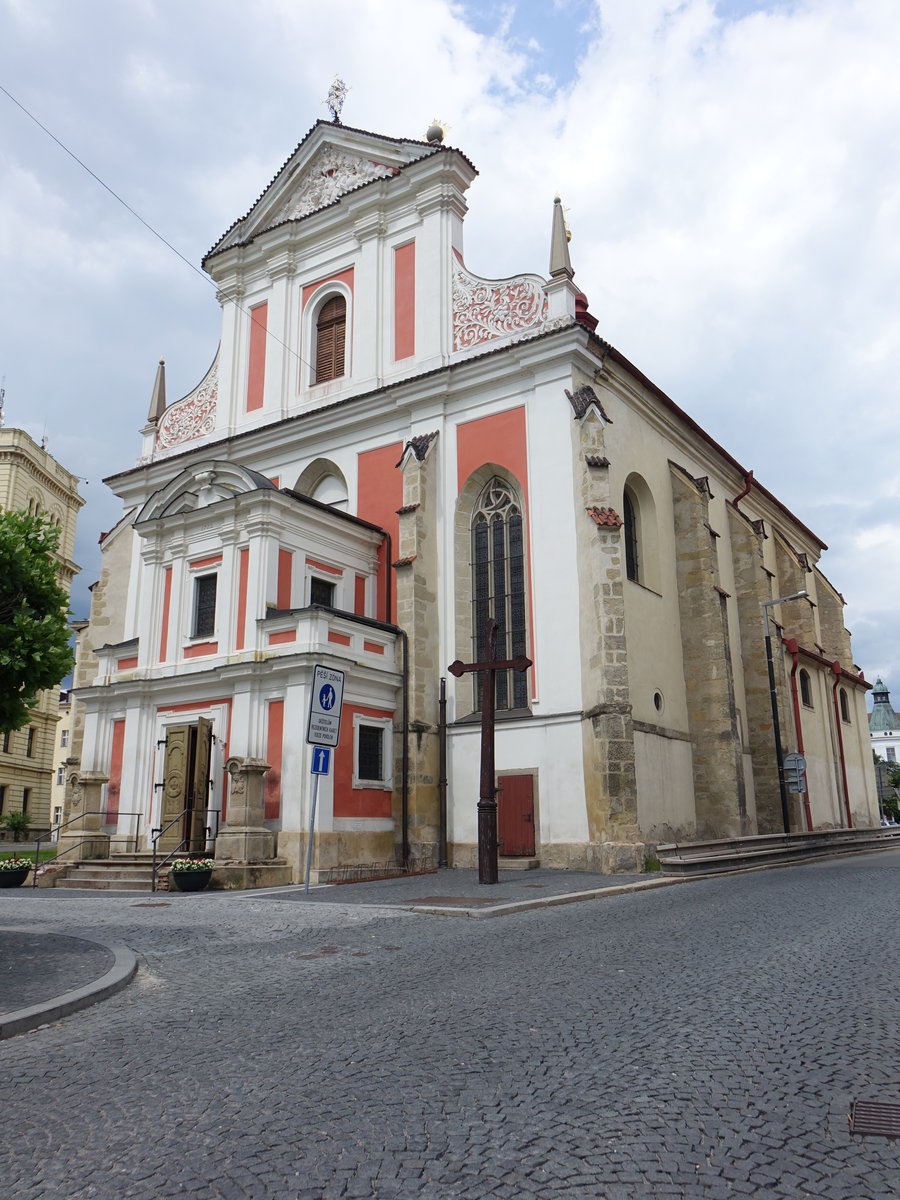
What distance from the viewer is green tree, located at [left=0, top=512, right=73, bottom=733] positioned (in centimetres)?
1641

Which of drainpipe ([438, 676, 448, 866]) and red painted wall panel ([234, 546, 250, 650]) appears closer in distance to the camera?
red painted wall panel ([234, 546, 250, 650])

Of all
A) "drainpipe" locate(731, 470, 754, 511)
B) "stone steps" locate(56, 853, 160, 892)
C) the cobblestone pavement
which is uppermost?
→ "drainpipe" locate(731, 470, 754, 511)

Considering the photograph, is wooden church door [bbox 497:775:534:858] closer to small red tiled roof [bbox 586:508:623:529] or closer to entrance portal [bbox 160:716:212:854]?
small red tiled roof [bbox 586:508:623:529]

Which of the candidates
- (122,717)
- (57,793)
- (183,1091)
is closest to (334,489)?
(122,717)

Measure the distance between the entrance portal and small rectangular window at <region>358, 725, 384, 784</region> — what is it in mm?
3180

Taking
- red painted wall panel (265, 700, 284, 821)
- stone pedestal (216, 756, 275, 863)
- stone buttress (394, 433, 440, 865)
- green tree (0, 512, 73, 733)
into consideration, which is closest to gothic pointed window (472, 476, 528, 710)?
stone buttress (394, 433, 440, 865)

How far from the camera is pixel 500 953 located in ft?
27.4

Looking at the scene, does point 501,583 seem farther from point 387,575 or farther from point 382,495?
point 382,495

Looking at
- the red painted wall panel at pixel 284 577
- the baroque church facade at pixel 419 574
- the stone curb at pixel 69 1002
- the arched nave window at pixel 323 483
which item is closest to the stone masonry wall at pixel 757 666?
the baroque church facade at pixel 419 574

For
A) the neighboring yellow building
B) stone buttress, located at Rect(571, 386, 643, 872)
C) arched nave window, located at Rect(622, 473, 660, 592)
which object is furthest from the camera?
the neighboring yellow building

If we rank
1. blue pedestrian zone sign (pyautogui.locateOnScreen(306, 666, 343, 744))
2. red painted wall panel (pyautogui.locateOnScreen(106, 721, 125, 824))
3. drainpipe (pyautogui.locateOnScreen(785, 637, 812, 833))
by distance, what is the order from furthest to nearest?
drainpipe (pyautogui.locateOnScreen(785, 637, 812, 833)) → red painted wall panel (pyautogui.locateOnScreen(106, 721, 125, 824)) → blue pedestrian zone sign (pyautogui.locateOnScreen(306, 666, 343, 744))

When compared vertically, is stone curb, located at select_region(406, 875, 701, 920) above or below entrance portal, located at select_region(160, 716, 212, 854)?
below

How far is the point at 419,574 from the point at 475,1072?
681 inches

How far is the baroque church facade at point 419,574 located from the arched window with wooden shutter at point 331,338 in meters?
0.09
